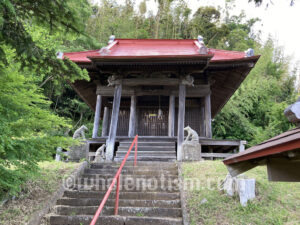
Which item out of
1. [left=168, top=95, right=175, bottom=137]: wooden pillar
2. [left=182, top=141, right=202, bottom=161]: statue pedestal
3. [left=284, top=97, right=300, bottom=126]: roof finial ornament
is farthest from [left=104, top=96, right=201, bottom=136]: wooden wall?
[left=284, top=97, right=300, bottom=126]: roof finial ornament

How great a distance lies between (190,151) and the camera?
262 inches

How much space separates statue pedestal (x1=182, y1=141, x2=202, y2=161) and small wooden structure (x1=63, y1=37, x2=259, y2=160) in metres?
0.43

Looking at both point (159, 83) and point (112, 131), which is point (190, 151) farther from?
point (159, 83)

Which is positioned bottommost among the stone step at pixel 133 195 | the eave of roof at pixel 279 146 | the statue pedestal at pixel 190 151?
the stone step at pixel 133 195

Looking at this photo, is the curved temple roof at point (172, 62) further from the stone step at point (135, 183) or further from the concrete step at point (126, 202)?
the concrete step at point (126, 202)

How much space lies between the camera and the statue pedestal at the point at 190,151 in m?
6.60

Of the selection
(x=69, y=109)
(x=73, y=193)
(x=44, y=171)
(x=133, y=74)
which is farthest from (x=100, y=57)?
(x=69, y=109)

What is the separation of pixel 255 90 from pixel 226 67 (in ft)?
37.9

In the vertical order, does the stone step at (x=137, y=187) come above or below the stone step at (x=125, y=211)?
above

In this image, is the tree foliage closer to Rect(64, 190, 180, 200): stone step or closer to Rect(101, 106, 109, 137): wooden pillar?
Rect(64, 190, 180, 200): stone step

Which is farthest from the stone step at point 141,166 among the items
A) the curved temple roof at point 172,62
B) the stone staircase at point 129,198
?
the curved temple roof at point 172,62

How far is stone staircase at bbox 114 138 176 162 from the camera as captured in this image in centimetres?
730

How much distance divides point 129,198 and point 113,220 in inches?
32.9

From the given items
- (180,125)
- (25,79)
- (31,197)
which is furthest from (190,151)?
(25,79)
